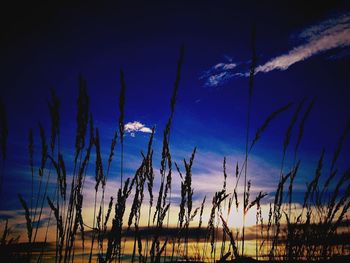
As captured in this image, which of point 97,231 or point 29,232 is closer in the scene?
point 29,232

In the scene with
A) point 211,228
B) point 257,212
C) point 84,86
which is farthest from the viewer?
point 257,212

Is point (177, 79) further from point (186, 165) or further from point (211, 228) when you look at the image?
point (211, 228)

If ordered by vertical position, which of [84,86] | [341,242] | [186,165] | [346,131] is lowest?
[341,242]

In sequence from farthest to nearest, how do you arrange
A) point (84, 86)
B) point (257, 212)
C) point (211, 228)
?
point (257, 212) → point (211, 228) → point (84, 86)

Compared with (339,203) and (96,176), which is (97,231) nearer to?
(96,176)

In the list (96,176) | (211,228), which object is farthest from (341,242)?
(96,176)

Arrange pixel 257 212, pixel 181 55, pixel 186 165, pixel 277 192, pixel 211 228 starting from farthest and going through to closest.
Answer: pixel 257 212 → pixel 211 228 → pixel 186 165 → pixel 277 192 → pixel 181 55

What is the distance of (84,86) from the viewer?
85.4 inches

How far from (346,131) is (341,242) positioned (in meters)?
2.85

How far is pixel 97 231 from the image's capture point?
267cm

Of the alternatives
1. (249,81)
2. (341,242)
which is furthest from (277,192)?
(341,242)

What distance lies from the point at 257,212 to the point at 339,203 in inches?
118

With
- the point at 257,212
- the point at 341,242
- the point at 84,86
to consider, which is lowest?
the point at 341,242

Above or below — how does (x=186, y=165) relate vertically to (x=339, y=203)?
above
